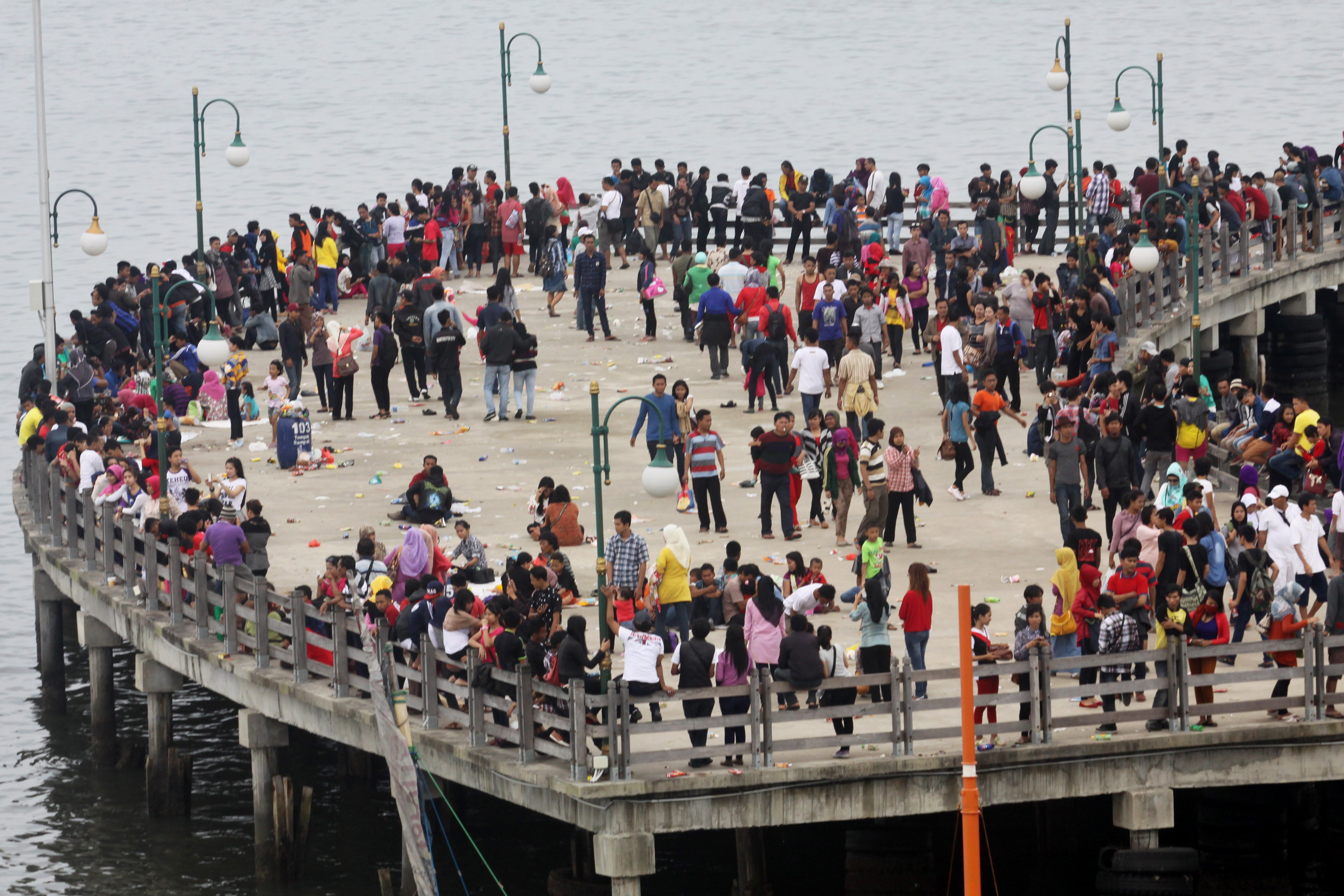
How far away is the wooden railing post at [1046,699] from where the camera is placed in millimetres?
18859

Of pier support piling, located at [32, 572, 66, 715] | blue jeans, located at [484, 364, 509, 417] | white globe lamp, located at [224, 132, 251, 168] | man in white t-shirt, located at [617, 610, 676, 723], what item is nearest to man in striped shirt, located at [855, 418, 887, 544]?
man in white t-shirt, located at [617, 610, 676, 723]

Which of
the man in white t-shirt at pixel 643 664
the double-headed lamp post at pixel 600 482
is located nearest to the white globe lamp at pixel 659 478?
the double-headed lamp post at pixel 600 482

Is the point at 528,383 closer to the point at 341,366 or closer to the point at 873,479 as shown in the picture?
the point at 341,366

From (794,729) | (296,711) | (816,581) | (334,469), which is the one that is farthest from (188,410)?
(794,729)

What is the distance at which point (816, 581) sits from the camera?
73.3 feet

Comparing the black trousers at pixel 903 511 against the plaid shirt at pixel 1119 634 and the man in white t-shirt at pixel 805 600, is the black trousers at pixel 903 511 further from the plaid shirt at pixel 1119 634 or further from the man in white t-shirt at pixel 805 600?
the plaid shirt at pixel 1119 634

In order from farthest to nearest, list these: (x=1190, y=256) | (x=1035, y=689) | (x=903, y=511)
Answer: (x=1190, y=256), (x=903, y=511), (x=1035, y=689)

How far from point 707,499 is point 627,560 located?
173 inches

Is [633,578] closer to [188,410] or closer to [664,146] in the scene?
[188,410]

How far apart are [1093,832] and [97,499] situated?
1217 centimetres

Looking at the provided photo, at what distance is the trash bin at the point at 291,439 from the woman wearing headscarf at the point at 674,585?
10.2 m

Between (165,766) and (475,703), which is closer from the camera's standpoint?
(475,703)

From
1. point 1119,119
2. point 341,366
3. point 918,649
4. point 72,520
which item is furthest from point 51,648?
point 1119,119

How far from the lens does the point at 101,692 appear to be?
29.2 m
